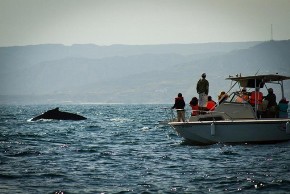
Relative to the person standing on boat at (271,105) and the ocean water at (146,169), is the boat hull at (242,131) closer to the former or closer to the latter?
the ocean water at (146,169)

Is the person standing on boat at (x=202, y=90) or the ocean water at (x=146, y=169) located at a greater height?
the person standing on boat at (x=202, y=90)

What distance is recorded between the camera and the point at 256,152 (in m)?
24.9

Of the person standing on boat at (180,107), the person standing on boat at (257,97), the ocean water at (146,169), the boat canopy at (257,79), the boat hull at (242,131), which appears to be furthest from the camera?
the person standing on boat at (180,107)

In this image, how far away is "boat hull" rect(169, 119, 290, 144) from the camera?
2689 centimetres

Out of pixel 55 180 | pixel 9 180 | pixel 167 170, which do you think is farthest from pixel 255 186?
pixel 9 180

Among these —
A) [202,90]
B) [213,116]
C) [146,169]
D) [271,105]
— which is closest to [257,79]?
[271,105]

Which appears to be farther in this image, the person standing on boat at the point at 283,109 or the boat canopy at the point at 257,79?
the boat canopy at the point at 257,79

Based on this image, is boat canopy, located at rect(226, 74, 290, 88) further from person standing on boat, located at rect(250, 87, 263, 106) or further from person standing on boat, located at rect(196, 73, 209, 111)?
Result: person standing on boat, located at rect(196, 73, 209, 111)

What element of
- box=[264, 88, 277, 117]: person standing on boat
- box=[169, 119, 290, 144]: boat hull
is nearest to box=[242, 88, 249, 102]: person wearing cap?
box=[264, 88, 277, 117]: person standing on boat

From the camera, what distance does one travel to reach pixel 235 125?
27.0m

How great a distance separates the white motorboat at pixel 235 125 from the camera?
88.5 feet

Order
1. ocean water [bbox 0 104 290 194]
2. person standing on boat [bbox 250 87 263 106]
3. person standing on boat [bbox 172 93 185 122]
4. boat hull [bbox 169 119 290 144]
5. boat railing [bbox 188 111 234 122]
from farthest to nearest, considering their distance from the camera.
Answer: person standing on boat [bbox 172 93 185 122], person standing on boat [bbox 250 87 263 106], boat railing [bbox 188 111 234 122], boat hull [bbox 169 119 290 144], ocean water [bbox 0 104 290 194]

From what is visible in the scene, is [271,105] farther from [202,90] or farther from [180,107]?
[180,107]

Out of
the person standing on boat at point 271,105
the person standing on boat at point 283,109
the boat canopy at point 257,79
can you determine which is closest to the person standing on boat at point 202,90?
the boat canopy at point 257,79
